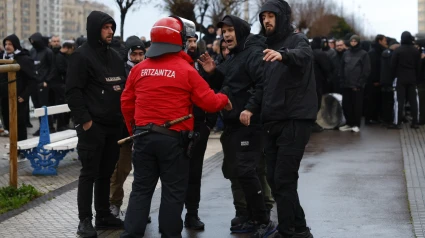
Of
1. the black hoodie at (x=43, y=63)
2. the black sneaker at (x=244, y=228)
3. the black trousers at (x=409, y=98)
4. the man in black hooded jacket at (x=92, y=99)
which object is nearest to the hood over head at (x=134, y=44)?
the man in black hooded jacket at (x=92, y=99)

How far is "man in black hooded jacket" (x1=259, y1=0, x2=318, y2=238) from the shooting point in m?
7.38

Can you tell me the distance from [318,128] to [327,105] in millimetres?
720

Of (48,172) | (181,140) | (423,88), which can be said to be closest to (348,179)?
(48,172)

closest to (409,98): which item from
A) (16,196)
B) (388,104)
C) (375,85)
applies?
(388,104)

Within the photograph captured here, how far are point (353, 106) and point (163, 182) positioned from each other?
11625mm

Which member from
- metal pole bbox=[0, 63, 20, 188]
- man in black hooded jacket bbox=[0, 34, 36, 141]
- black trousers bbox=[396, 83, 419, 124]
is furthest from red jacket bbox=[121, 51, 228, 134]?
black trousers bbox=[396, 83, 419, 124]

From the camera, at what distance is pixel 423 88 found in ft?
61.9

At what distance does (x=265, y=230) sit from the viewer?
26.0 feet

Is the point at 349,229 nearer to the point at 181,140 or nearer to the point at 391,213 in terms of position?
the point at 391,213

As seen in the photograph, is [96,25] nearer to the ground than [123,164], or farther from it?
farther from it

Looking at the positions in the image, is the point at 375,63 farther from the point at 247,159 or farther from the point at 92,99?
the point at 92,99

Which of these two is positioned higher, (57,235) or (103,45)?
(103,45)

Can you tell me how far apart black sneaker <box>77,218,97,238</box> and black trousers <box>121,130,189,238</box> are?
0.85 meters

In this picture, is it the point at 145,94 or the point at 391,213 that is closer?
the point at 145,94
